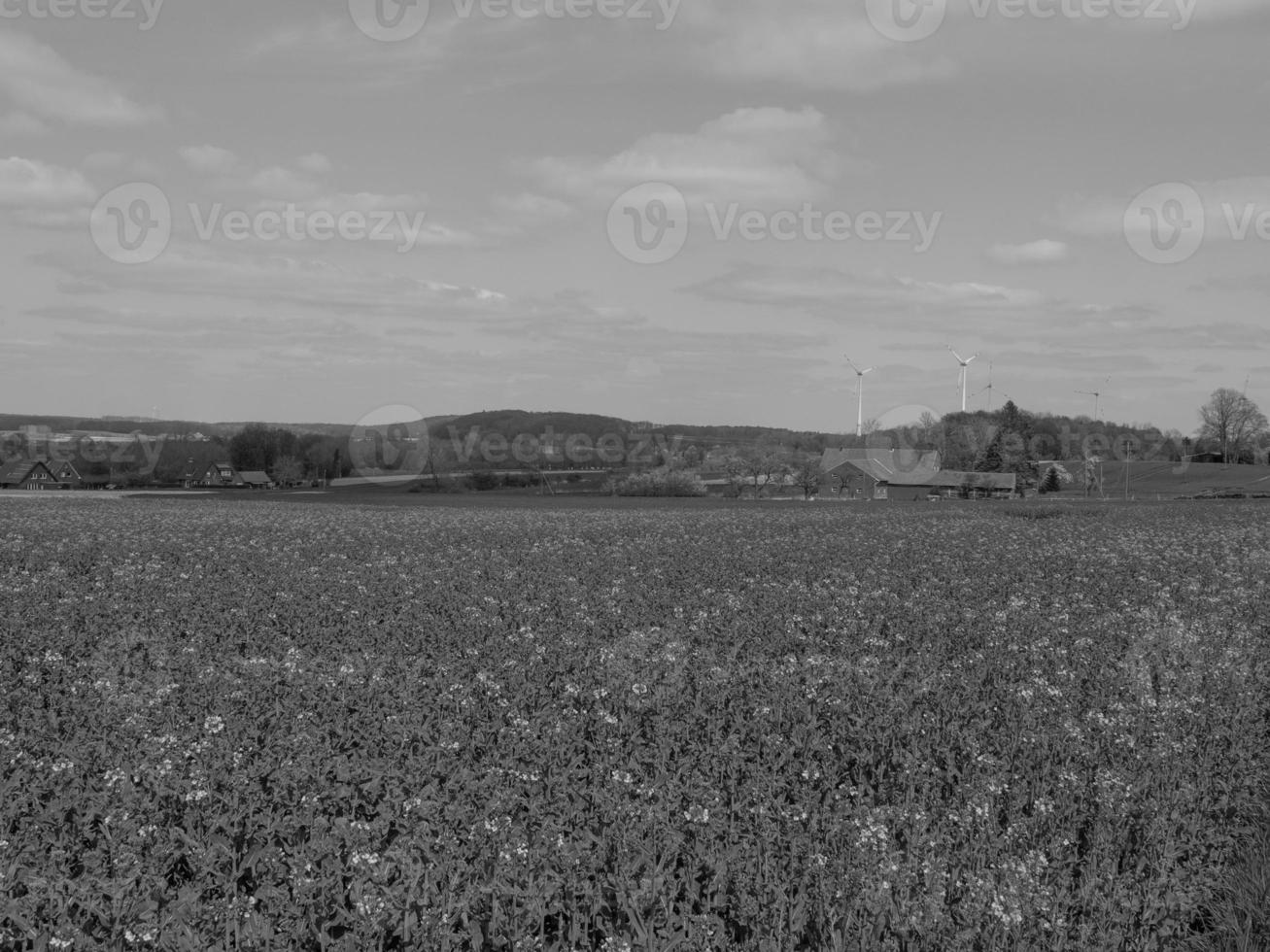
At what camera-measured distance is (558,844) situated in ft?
21.2

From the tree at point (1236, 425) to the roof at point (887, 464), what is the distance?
6738 cm

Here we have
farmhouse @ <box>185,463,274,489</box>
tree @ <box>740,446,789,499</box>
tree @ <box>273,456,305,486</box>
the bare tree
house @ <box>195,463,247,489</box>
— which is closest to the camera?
the bare tree

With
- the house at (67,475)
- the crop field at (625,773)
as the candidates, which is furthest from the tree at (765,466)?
the crop field at (625,773)

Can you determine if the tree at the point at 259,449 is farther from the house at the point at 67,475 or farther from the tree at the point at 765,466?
the tree at the point at 765,466

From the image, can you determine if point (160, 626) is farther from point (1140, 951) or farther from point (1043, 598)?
point (1043, 598)

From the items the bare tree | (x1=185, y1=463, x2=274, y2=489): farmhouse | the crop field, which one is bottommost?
(x1=185, y1=463, x2=274, y2=489): farmhouse

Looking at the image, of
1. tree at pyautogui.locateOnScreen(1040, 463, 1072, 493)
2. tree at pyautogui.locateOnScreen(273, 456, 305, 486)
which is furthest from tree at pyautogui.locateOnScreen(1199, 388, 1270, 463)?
tree at pyautogui.locateOnScreen(273, 456, 305, 486)

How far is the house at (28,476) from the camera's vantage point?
119812 millimetres

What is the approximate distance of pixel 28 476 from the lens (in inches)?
4796

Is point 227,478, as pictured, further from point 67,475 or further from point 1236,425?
point 1236,425

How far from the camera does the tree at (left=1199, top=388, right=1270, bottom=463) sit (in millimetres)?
183500

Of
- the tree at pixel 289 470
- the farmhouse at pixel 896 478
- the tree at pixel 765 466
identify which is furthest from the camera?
the tree at pixel 289 470

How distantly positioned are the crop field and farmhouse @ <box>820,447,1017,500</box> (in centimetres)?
11546

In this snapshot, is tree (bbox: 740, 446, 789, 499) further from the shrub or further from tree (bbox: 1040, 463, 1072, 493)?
tree (bbox: 1040, 463, 1072, 493)
